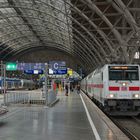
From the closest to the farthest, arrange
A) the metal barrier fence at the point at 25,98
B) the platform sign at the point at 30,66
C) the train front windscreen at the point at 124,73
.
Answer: the train front windscreen at the point at 124,73 < the metal barrier fence at the point at 25,98 < the platform sign at the point at 30,66

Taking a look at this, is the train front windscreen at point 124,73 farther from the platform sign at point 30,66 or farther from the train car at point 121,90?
the platform sign at point 30,66

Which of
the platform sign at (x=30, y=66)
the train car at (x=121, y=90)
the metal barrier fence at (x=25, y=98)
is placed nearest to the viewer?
the train car at (x=121, y=90)

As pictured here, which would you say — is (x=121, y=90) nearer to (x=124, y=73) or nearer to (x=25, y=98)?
(x=124, y=73)

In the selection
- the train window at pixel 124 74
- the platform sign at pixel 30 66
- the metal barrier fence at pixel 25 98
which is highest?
the platform sign at pixel 30 66

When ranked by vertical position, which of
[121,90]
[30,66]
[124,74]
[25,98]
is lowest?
[25,98]

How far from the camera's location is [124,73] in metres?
23.1

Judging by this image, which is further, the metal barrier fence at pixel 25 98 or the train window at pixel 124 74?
the metal barrier fence at pixel 25 98

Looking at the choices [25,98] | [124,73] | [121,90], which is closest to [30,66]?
[25,98]

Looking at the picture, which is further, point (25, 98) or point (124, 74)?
point (25, 98)

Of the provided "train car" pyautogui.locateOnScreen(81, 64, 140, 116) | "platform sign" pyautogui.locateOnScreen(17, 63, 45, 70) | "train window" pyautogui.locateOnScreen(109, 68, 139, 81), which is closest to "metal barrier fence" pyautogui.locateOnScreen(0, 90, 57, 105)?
"platform sign" pyautogui.locateOnScreen(17, 63, 45, 70)

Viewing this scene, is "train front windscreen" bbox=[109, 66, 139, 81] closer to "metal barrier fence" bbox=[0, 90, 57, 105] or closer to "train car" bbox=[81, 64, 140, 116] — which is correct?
"train car" bbox=[81, 64, 140, 116]

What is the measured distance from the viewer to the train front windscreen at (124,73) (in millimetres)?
22969

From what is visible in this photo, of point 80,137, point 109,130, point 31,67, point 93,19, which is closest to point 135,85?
point 109,130

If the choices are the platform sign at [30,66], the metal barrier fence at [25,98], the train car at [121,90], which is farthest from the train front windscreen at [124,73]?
the platform sign at [30,66]
